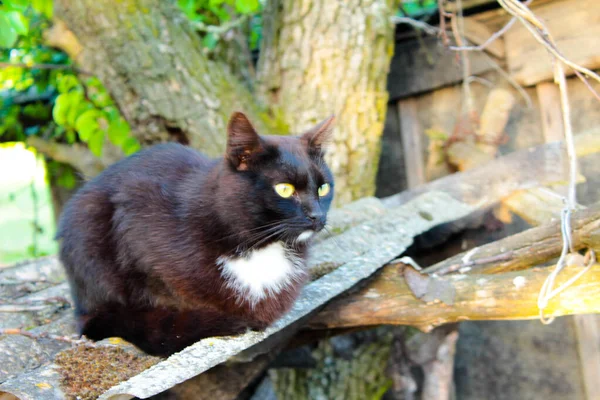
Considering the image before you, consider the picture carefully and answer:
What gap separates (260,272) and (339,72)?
148 centimetres

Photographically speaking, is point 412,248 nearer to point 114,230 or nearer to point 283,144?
point 283,144

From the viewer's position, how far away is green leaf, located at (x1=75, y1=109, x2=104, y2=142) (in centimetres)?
278

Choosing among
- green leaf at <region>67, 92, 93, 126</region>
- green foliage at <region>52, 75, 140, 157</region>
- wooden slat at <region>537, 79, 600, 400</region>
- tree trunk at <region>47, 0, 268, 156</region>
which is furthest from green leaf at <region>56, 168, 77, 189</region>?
wooden slat at <region>537, 79, 600, 400</region>

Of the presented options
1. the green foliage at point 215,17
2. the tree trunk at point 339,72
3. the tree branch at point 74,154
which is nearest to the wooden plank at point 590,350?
the tree trunk at point 339,72

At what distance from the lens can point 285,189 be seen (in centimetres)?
144

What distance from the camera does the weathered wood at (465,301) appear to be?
4.78ft

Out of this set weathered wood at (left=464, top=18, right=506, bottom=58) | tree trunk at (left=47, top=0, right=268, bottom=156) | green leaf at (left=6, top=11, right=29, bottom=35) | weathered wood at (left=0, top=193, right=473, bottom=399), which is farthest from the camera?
weathered wood at (left=464, top=18, right=506, bottom=58)

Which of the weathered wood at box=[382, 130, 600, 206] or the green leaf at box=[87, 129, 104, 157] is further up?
the green leaf at box=[87, 129, 104, 157]

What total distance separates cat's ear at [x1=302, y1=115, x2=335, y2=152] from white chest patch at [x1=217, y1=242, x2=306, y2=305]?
0.98ft

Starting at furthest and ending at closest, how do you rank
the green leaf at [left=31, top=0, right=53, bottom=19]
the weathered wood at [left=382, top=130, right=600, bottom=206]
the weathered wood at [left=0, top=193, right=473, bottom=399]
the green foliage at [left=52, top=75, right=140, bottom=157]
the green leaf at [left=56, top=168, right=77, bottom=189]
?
the green leaf at [left=56, top=168, right=77, bottom=189] < the green foliage at [left=52, top=75, right=140, bottom=157] < the weathered wood at [left=382, top=130, right=600, bottom=206] < the green leaf at [left=31, top=0, right=53, bottom=19] < the weathered wood at [left=0, top=193, right=473, bottom=399]

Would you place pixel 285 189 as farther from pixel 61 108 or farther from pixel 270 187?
pixel 61 108

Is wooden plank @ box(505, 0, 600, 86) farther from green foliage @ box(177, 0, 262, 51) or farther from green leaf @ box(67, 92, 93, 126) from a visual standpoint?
green leaf @ box(67, 92, 93, 126)

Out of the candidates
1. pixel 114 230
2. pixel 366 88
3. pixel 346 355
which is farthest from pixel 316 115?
pixel 114 230

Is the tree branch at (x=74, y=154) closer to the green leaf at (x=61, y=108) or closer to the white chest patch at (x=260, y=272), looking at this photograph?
the green leaf at (x=61, y=108)
